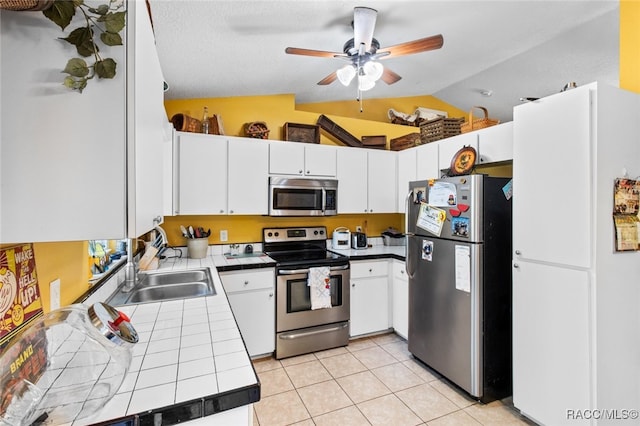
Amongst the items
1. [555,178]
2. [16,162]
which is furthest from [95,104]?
[555,178]

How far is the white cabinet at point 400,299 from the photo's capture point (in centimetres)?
296

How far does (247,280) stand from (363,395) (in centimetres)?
128

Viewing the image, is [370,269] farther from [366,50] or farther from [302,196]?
[366,50]

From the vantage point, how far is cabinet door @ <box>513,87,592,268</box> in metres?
1.57

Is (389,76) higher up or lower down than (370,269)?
higher up

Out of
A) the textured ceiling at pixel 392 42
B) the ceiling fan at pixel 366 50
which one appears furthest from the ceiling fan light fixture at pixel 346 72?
the textured ceiling at pixel 392 42

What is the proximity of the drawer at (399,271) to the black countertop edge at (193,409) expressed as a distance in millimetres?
2322

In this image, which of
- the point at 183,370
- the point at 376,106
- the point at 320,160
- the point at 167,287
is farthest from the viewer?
the point at 376,106

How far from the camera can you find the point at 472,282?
207 centimetres

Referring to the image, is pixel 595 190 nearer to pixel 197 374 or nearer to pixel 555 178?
pixel 555 178

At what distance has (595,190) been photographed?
5.06 ft

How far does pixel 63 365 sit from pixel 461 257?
217 centimetres

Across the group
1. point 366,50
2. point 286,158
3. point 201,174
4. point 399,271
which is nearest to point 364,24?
→ point 366,50

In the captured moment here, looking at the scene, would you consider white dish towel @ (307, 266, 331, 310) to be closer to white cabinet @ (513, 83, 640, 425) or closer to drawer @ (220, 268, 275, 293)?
drawer @ (220, 268, 275, 293)
